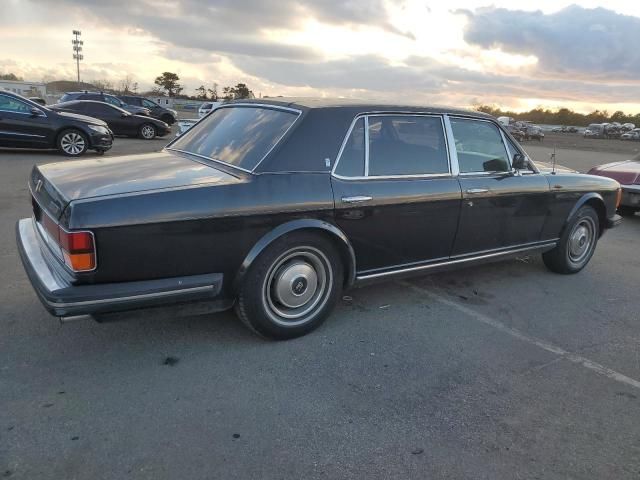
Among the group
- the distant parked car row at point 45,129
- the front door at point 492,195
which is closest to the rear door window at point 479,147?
the front door at point 492,195

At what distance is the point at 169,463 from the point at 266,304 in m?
1.26

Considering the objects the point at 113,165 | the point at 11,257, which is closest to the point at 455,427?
the point at 113,165

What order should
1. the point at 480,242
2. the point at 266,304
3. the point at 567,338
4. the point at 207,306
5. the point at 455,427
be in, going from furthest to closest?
the point at 480,242
the point at 567,338
the point at 266,304
the point at 207,306
the point at 455,427

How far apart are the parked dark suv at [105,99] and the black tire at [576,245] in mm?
18283

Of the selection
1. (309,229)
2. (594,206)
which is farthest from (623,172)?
(309,229)

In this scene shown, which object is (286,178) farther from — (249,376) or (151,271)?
(249,376)

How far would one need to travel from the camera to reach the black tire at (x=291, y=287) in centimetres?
323

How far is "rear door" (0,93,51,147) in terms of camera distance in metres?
10.9

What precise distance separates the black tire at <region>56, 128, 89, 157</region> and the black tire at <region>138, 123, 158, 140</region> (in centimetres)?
643

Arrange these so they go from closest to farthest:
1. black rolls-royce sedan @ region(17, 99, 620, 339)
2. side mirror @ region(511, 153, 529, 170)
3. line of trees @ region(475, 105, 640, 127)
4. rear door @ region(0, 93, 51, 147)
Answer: black rolls-royce sedan @ region(17, 99, 620, 339), side mirror @ region(511, 153, 529, 170), rear door @ region(0, 93, 51, 147), line of trees @ region(475, 105, 640, 127)

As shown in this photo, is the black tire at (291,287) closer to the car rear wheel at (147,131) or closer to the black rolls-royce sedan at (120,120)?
the black rolls-royce sedan at (120,120)

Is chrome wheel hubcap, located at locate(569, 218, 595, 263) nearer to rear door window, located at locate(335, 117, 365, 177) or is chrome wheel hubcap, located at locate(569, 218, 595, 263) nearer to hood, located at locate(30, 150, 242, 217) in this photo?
rear door window, located at locate(335, 117, 365, 177)

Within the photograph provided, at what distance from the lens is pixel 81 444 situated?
7.72 feet

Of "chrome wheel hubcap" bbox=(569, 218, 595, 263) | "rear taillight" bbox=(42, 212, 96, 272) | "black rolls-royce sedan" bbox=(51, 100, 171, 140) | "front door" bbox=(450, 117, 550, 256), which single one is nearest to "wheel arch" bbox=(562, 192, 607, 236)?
"chrome wheel hubcap" bbox=(569, 218, 595, 263)
